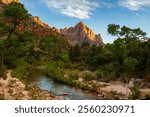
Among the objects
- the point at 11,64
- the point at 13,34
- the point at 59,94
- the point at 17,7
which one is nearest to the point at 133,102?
the point at 59,94

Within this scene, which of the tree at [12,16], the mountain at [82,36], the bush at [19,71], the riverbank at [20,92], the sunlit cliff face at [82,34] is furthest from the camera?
the sunlit cliff face at [82,34]

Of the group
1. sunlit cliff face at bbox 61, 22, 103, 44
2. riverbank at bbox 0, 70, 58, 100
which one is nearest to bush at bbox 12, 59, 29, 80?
riverbank at bbox 0, 70, 58, 100

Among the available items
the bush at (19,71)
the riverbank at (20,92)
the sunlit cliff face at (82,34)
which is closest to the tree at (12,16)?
the riverbank at (20,92)

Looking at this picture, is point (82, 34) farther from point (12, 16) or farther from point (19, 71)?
point (12, 16)

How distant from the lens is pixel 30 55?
53.4 metres

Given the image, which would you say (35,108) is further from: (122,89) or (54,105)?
(122,89)

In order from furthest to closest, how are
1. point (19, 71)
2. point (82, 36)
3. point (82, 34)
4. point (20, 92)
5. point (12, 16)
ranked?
1. point (82, 34)
2. point (82, 36)
3. point (19, 71)
4. point (12, 16)
5. point (20, 92)

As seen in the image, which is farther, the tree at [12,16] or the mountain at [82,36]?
the mountain at [82,36]

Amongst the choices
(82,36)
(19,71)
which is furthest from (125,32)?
(82,36)

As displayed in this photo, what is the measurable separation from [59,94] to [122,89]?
6.11 m

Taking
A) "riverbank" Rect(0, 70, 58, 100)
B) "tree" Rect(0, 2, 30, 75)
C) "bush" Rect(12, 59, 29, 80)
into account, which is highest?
"tree" Rect(0, 2, 30, 75)

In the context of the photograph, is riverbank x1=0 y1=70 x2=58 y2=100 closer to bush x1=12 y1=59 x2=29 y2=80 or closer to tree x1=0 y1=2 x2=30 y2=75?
tree x1=0 y1=2 x2=30 y2=75

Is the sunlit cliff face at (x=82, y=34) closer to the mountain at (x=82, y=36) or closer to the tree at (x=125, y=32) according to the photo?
the mountain at (x=82, y=36)

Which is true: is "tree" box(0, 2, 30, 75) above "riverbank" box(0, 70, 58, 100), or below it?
above
